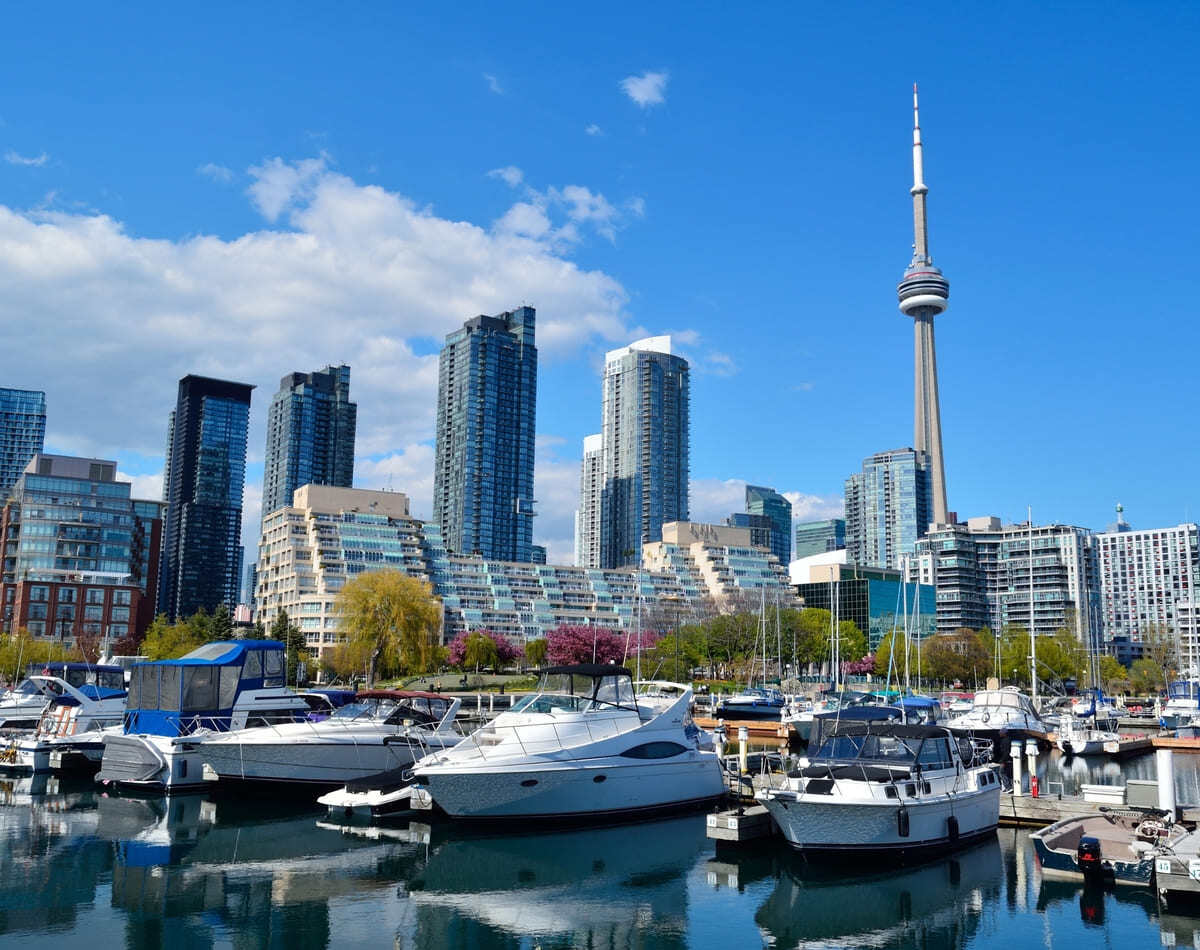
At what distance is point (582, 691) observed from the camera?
1403 inches

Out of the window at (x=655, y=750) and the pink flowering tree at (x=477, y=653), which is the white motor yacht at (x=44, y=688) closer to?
the window at (x=655, y=750)

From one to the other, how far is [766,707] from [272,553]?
11153 cm

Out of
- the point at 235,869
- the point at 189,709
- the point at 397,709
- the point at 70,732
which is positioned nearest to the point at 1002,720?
the point at 397,709

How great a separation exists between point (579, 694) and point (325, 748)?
36.2ft

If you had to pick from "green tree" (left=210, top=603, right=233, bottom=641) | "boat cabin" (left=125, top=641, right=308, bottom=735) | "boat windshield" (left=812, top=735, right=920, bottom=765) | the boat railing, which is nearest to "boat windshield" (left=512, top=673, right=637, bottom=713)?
the boat railing

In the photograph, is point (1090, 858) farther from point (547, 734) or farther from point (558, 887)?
point (547, 734)

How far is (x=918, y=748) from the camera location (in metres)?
29.6

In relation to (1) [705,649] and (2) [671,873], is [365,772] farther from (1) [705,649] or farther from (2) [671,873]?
(1) [705,649]

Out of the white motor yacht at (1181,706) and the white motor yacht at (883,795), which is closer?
the white motor yacht at (883,795)

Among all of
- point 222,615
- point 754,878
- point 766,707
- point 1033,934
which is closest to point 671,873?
point 754,878

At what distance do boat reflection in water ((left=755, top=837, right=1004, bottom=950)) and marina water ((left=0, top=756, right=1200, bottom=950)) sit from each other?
0.07m

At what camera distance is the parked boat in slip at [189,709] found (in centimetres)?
4088

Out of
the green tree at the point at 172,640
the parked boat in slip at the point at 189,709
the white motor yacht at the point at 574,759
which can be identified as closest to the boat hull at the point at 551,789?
the white motor yacht at the point at 574,759

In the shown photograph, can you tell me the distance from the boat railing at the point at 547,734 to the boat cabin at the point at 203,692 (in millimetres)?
13490
